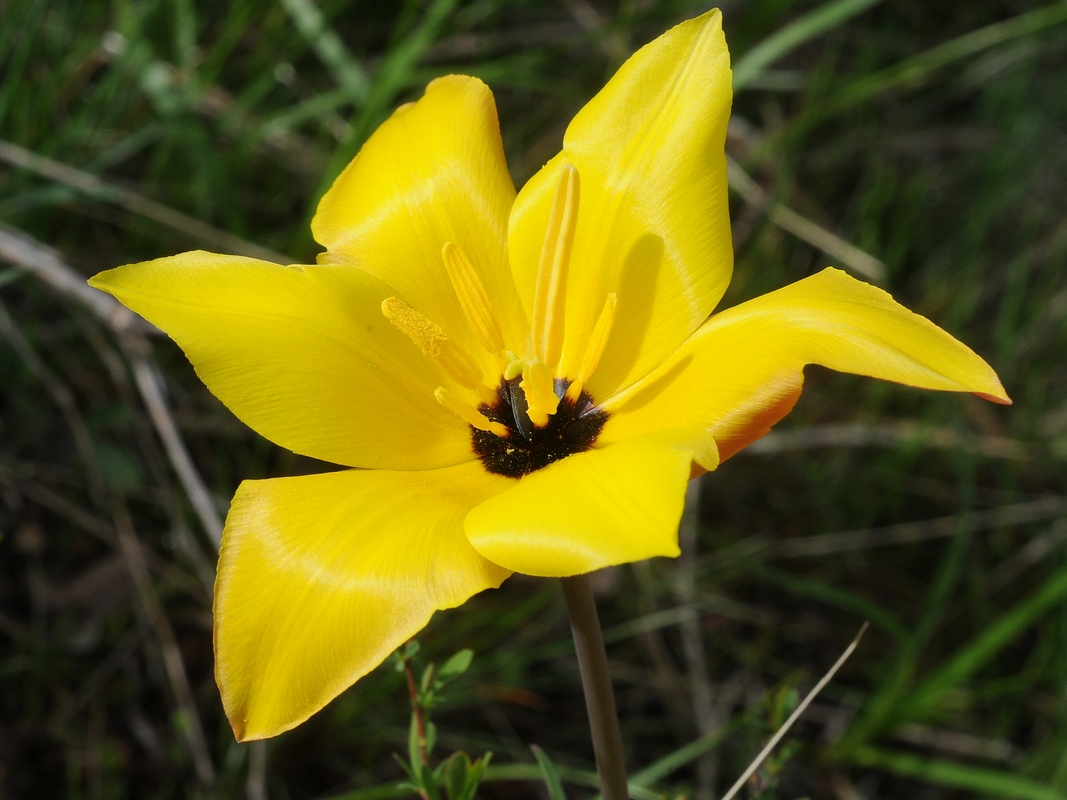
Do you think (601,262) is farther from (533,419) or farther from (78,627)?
(78,627)

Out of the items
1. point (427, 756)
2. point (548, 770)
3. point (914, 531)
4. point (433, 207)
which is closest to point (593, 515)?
point (548, 770)

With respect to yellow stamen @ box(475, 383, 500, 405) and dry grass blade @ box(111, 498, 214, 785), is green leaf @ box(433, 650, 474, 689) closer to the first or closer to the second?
yellow stamen @ box(475, 383, 500, 405)

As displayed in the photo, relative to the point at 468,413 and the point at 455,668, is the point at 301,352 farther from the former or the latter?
the point at 455,668

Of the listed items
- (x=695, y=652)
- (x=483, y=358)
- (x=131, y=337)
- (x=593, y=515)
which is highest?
(x=131, y=337)

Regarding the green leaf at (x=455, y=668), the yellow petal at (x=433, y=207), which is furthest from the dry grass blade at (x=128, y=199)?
the green leaf at (x=455, y=668)

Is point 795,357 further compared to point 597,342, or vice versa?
point 597,342

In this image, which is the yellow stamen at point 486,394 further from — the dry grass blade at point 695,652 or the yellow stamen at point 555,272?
the dry grass blade at point 695,652
